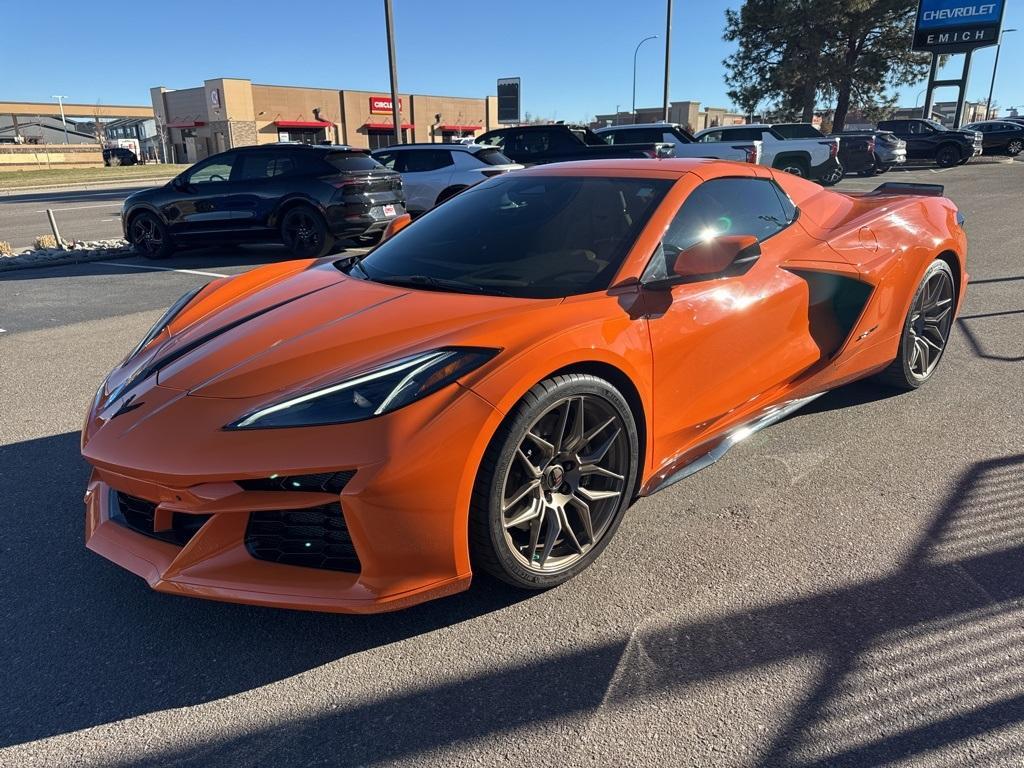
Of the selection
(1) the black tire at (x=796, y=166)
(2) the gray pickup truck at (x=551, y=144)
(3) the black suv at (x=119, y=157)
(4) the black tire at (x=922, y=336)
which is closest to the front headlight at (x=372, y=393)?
(4) the black tire at (x=922, y=336)

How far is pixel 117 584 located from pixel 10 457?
160 centimetres

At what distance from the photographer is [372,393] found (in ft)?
7.36

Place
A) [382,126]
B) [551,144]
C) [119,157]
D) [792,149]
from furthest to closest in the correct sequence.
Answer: [382,126] < [119,157] < [792,149] < [551,144]

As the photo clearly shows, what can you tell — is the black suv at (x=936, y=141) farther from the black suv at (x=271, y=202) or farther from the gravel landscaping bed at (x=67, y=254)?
the gravel landscaping bed at (x=67, y=254)

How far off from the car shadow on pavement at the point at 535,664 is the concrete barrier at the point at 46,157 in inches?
2291

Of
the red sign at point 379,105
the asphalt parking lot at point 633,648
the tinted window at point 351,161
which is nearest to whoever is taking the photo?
the asphalt parking lot at point 633,648

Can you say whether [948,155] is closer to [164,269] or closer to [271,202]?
[271,202]

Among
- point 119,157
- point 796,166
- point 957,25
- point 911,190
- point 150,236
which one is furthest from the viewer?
point 119,157

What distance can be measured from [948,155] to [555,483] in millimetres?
32947

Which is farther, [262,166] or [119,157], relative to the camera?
[119,157]

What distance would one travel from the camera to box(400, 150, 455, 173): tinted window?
13047 mm

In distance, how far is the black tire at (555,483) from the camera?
2320mm

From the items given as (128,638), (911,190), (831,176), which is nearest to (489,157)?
(911,190)

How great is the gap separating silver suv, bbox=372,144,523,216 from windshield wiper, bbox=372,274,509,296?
989 centimetres
